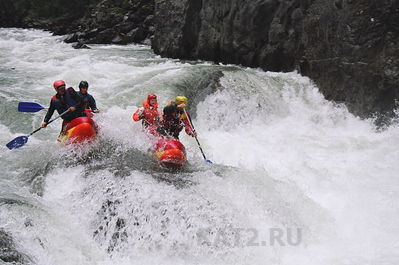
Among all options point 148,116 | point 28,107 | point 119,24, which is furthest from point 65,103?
point 119,24

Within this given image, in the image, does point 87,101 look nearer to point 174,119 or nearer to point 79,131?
point 79,131

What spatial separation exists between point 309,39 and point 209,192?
22.6 feet

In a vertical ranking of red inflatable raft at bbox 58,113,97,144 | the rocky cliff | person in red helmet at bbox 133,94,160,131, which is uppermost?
the rocky cliff

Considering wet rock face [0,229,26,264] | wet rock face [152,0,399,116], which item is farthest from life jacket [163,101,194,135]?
wet rock face [152,0,399,116]

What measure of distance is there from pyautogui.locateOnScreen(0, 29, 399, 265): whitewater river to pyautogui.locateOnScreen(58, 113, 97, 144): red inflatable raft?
0.20 m

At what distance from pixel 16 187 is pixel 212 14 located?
32.1ft

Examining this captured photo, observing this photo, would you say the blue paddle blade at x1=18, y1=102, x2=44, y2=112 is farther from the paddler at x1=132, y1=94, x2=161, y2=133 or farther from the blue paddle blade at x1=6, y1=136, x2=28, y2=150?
the paddler at x1=132, y1=94, x2=161, y2=133

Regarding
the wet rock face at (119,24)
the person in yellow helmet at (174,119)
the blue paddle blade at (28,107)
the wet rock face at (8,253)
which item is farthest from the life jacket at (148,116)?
the wet rock face at (119,24)

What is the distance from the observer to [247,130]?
9375 mm

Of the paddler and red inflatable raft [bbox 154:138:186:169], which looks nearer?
red inflatable raft [bbox 154:138:186:169]

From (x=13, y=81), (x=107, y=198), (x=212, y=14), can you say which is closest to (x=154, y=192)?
(x=107, y=198)

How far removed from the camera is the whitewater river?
4.69m

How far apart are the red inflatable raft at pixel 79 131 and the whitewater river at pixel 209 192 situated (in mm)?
196

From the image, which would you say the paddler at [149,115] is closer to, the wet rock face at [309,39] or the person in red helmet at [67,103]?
the person in red helmet at [67,103]
